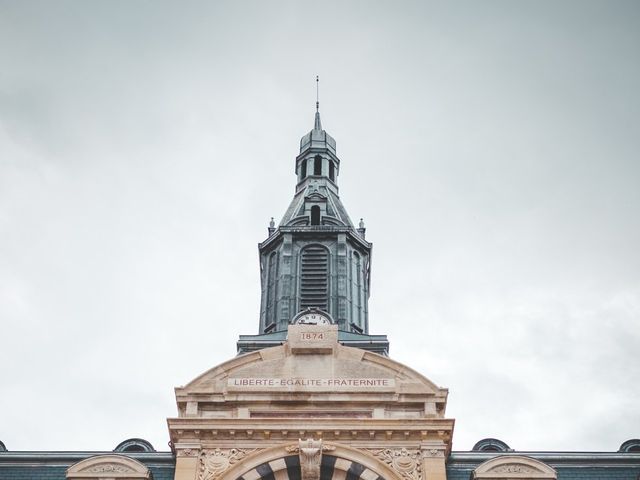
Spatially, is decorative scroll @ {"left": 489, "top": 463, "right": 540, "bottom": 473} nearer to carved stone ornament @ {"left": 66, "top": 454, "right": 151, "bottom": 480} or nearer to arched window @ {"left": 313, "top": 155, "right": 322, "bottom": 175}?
carved stone ornament @ {"left": 66, "top": 454, "right": 151, "bottom": 480}

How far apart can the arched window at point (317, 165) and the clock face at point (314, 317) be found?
18276 mm

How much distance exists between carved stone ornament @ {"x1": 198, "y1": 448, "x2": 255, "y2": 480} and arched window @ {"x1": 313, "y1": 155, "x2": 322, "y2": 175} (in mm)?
31162

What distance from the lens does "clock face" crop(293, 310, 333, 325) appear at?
45.3 m

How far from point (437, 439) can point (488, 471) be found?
203 centimetres

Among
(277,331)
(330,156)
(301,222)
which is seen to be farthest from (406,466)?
(330,156)

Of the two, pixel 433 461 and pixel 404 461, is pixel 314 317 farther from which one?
pixel 433 461

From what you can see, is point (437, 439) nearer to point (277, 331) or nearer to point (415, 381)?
point (415, 381)

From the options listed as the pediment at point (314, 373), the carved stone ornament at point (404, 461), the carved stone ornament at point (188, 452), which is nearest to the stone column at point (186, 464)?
the carved stone ornament at point (188, 452)

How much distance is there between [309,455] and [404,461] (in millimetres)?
3313

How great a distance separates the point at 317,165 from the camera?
6291cm

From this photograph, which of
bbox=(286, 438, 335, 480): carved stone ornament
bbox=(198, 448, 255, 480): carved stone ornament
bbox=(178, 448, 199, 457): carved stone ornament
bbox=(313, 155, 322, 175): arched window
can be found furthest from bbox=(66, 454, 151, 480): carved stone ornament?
bbox=(313, 155, 322, 175): arched window

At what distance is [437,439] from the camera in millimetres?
33688

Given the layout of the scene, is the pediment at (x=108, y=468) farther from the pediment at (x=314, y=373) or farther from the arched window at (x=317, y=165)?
the arched window at (x=317, y=165)

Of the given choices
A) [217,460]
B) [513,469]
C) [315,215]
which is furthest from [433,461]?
[315,215]
